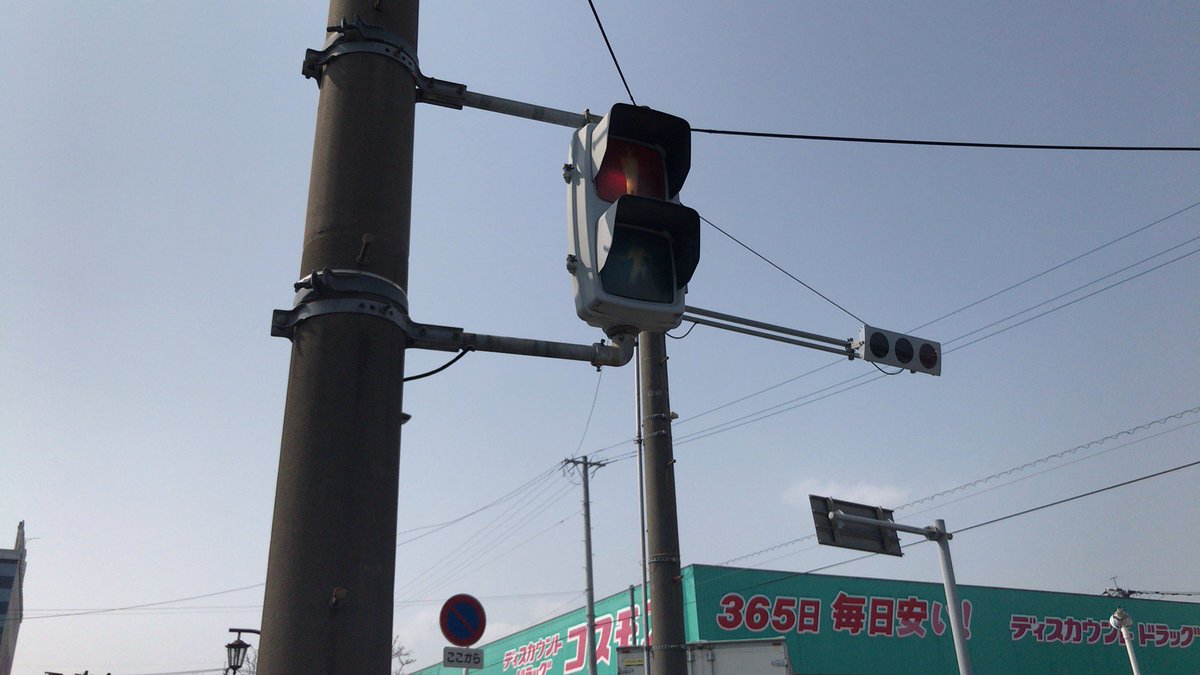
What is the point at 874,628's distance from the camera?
3030cm

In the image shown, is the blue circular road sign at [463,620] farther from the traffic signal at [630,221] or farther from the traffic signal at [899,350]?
the traffic signal at [630,221]

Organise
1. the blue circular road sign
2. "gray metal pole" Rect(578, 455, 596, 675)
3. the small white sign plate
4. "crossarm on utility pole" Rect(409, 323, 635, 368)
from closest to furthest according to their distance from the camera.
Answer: "crossarm on utility pole" Rect(409, 323, 635, 368), the blue circular road sign, the small white sign plate, "gray metal pole" Rect(578, 455, 596, 675)

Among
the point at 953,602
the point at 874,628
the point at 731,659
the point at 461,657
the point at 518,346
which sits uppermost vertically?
the point at 874,628

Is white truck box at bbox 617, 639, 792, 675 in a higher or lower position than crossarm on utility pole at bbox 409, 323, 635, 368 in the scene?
higher

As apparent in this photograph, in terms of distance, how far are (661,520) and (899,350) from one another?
333 centimetres

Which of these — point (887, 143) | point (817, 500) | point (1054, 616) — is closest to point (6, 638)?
point (1054, 616)

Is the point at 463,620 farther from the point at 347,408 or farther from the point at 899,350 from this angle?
the point at 347,408

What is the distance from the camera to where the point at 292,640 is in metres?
2.33

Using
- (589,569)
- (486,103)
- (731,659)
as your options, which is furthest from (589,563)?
(486,103)

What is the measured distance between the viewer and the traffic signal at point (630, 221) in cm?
306

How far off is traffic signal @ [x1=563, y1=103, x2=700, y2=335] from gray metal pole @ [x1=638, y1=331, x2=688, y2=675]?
7.18 m

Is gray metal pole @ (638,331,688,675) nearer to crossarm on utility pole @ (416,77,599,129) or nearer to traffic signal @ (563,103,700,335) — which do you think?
crossarm on utility pole @ (416,77,599,129)

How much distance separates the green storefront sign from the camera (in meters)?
28.3

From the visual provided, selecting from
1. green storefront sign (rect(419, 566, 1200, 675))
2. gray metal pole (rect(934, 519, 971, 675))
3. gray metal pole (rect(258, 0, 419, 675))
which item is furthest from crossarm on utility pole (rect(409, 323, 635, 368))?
green storefront sign (rect(419, 566, 1200, 675))
